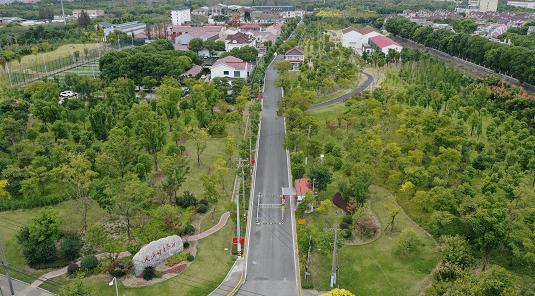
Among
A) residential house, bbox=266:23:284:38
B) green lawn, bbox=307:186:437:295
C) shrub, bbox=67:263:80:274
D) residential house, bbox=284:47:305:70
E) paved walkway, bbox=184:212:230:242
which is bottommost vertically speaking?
green lawn, bbox=307:186:437:295

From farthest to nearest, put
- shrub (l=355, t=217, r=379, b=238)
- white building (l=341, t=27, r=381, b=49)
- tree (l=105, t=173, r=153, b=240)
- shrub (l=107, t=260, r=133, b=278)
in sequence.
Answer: white building (l=341, t=27, r=381, b=49)
shrub (l=355, t=217, r=379, b=238)
tree (l=105, t=173, r=153, b=240)
shrub (l=107, t=260, r=133, b=278)

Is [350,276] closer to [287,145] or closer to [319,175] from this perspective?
[319,175]

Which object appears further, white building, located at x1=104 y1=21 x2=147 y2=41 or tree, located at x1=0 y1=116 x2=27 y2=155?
white building, located at x1=104 y1=21 x2=147 y2=41

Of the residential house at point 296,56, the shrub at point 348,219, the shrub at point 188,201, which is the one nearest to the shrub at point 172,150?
the shrub at point 188,201

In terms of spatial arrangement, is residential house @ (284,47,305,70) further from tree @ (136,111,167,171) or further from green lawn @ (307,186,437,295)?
green lawn @ (307,186,437,295)

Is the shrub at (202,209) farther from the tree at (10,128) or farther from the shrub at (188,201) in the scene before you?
the tree at (10,128)

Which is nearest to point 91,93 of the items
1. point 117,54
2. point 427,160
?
point 117,54

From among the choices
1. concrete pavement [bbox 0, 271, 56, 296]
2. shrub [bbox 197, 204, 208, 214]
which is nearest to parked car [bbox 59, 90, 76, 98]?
shrub [bbox 197, 204, 208, 214]
